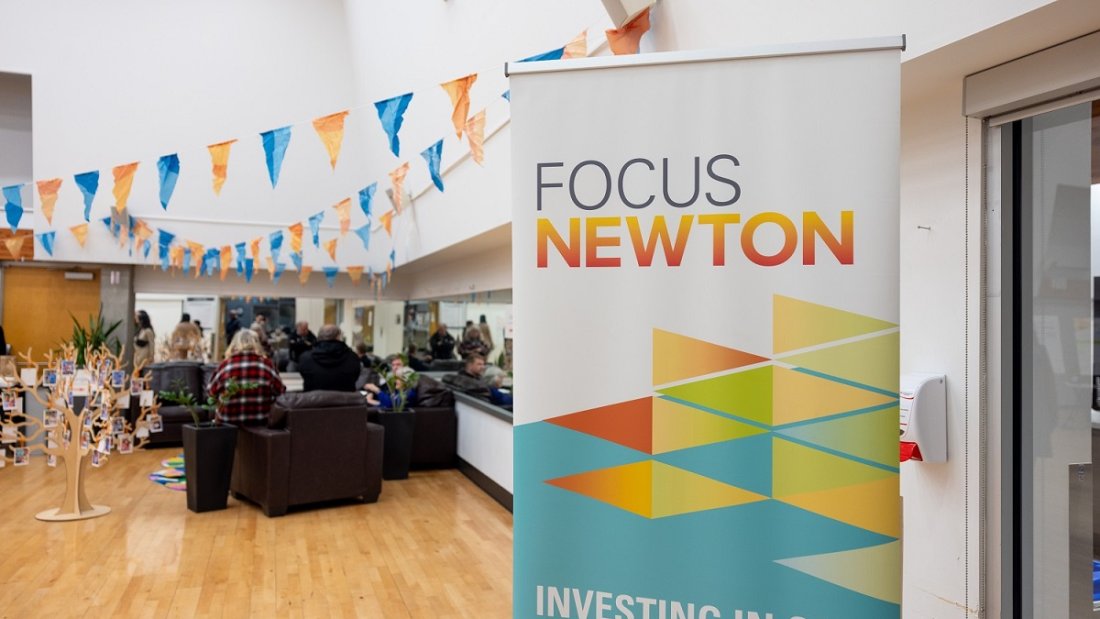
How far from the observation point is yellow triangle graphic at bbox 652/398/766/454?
202 centimetres

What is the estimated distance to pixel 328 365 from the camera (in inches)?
327

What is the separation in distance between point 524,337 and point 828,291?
77cm

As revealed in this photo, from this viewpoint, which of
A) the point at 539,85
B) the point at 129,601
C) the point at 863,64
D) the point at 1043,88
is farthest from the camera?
the point at 129,601

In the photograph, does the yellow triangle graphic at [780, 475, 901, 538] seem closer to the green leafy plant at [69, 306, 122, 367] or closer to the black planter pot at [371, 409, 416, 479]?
the black planter pot at [371, 409, 416, 479]

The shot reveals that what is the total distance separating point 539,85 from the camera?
2.12m

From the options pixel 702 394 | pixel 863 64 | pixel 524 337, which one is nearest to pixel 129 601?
pixel 524 337

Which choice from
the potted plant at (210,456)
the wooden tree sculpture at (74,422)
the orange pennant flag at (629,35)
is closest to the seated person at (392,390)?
the potted plant at (210,456)

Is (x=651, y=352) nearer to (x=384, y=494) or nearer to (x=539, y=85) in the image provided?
(x=539, y=85)

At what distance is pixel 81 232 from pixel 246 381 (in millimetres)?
6154

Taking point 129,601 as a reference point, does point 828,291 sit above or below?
above

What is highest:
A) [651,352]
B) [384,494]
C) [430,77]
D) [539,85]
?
[430,77]

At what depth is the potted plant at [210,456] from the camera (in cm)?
656

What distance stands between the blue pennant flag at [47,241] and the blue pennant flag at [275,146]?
695 centimetres

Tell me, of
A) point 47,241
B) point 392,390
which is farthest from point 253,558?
point 47,241
